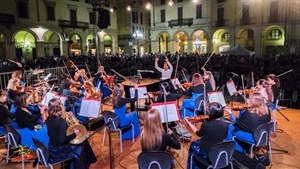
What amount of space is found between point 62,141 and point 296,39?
2505 cm

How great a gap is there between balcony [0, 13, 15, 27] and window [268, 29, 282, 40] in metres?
24.4

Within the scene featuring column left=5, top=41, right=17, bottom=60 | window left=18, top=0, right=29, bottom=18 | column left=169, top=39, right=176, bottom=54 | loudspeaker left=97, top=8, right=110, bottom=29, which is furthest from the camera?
column left=169, top=39, right=176, bottom=54

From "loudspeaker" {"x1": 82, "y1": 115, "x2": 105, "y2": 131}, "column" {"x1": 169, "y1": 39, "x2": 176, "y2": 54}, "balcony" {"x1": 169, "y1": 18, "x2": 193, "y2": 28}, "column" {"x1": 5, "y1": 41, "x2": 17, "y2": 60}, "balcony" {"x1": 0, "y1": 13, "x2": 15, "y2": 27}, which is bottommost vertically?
"loudspeaker" {"x1": 82, "y1": 115, "x2": 105, "y2": 131}

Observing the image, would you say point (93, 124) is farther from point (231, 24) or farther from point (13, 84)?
point (231, 24)

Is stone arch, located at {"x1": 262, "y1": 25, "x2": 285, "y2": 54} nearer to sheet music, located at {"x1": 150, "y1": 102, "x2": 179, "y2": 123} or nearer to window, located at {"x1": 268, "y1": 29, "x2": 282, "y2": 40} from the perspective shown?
window, located at {"x1": 268, "y1": 29, "x2": 282, "y2": 40}

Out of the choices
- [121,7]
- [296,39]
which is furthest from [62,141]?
[121,7]

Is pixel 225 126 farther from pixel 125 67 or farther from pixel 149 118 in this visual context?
pixel 125 67

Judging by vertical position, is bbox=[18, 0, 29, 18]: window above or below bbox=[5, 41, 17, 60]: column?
above

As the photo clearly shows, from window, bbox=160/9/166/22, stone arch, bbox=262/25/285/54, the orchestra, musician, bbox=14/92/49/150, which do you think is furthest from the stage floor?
window, bbox=160/9/166/22

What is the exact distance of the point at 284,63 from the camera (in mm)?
12484

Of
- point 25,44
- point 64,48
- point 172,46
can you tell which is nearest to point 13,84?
point 25,44

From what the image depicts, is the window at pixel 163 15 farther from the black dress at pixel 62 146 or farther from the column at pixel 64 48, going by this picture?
the black dress at pixel 62 146

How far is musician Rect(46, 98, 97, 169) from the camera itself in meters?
3.31

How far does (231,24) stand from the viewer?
2708 centimetres
